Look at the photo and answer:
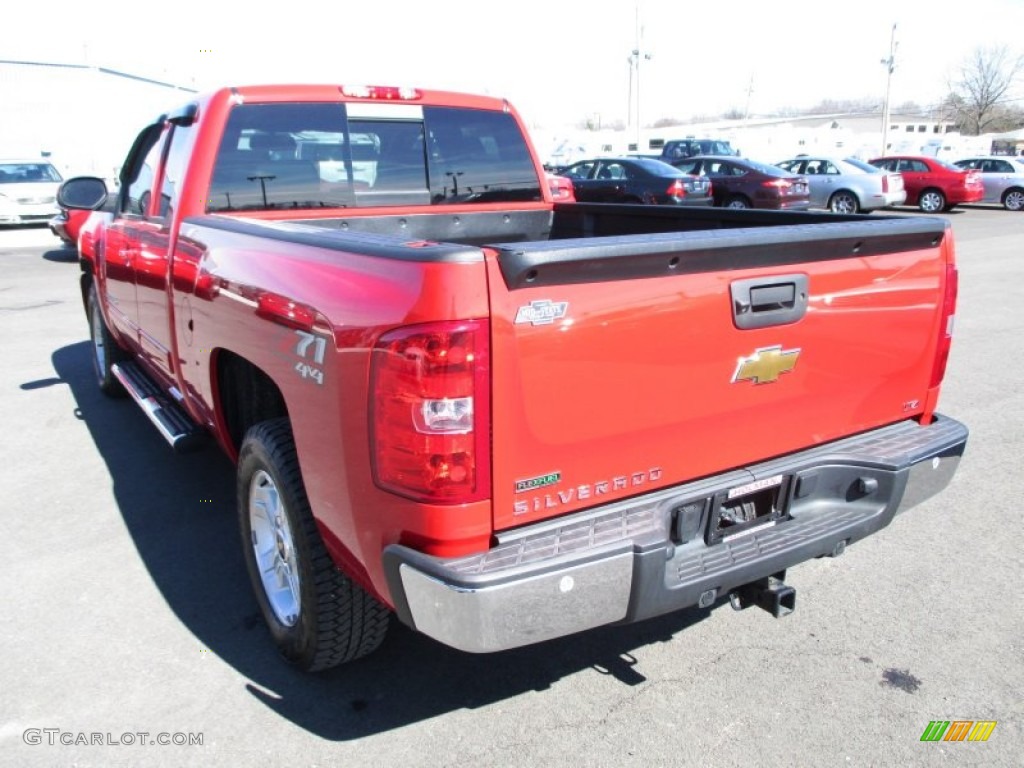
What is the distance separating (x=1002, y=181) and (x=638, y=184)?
12774 mm

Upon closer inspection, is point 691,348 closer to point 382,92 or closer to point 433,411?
point 433,411

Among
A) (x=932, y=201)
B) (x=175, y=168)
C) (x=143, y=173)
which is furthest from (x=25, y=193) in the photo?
(x=932, y=201)

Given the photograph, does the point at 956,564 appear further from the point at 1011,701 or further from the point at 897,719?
the point at 897,719

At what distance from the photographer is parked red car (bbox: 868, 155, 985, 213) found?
70.9 feet

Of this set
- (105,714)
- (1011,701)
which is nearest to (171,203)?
(105,714)

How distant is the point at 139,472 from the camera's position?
4.93 meters

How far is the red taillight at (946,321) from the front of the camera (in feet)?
9.90

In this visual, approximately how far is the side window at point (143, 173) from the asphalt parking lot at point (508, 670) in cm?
166

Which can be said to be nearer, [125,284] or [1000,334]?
[125,284]

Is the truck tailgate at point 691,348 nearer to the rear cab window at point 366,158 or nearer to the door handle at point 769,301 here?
the door handle at point 769,301

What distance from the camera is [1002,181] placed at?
2325cm

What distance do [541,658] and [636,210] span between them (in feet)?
7.98

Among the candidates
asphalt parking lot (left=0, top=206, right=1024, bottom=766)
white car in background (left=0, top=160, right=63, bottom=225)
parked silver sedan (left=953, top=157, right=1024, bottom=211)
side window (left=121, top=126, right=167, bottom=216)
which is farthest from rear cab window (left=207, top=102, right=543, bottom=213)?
parked silver sedan (left=953, top=157, right=1024, bottom=211)

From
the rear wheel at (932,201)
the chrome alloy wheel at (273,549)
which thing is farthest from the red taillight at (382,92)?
the rear wheel at (932,201)
